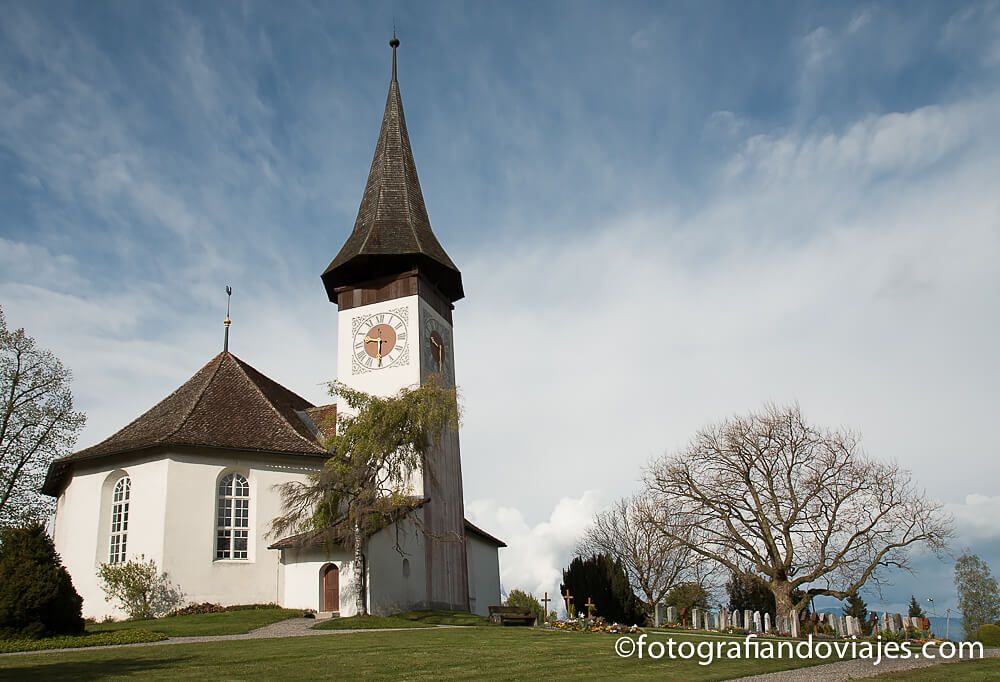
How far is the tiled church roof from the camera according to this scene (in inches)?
1171

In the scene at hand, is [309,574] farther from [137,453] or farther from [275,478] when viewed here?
[137,453]

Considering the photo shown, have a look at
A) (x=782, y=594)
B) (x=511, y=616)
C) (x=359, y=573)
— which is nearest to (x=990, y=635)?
(x=782, y=594)

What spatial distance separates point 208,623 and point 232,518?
5872 millimetres

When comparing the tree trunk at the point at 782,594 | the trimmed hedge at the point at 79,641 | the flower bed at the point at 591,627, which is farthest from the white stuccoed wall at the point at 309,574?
the tree trunk at the point at 782,594

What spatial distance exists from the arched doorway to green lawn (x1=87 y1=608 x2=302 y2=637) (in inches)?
37.1

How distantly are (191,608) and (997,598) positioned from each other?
57.1 meters

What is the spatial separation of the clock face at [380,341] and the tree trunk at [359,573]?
31.1 ft

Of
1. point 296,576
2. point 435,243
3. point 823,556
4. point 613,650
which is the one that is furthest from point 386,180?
point 613,650

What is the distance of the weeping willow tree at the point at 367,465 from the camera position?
2591 centimetres

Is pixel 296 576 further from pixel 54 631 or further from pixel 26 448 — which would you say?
pixel 26 448

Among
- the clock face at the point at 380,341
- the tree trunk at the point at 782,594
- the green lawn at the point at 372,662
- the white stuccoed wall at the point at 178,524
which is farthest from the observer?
the clock face at the point at 380,341

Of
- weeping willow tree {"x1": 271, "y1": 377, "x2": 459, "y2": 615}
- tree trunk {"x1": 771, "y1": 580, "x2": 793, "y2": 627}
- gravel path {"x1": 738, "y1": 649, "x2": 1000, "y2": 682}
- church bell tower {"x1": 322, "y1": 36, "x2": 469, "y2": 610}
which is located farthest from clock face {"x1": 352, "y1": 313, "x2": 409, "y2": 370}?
gravel path {"x1": 738, "y1": 649, "x2": 1000, "y2": 682}

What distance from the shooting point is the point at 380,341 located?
35.0 m

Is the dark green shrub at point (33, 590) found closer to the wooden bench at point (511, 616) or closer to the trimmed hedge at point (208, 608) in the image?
the trimmed hedge at point (208, 608)
